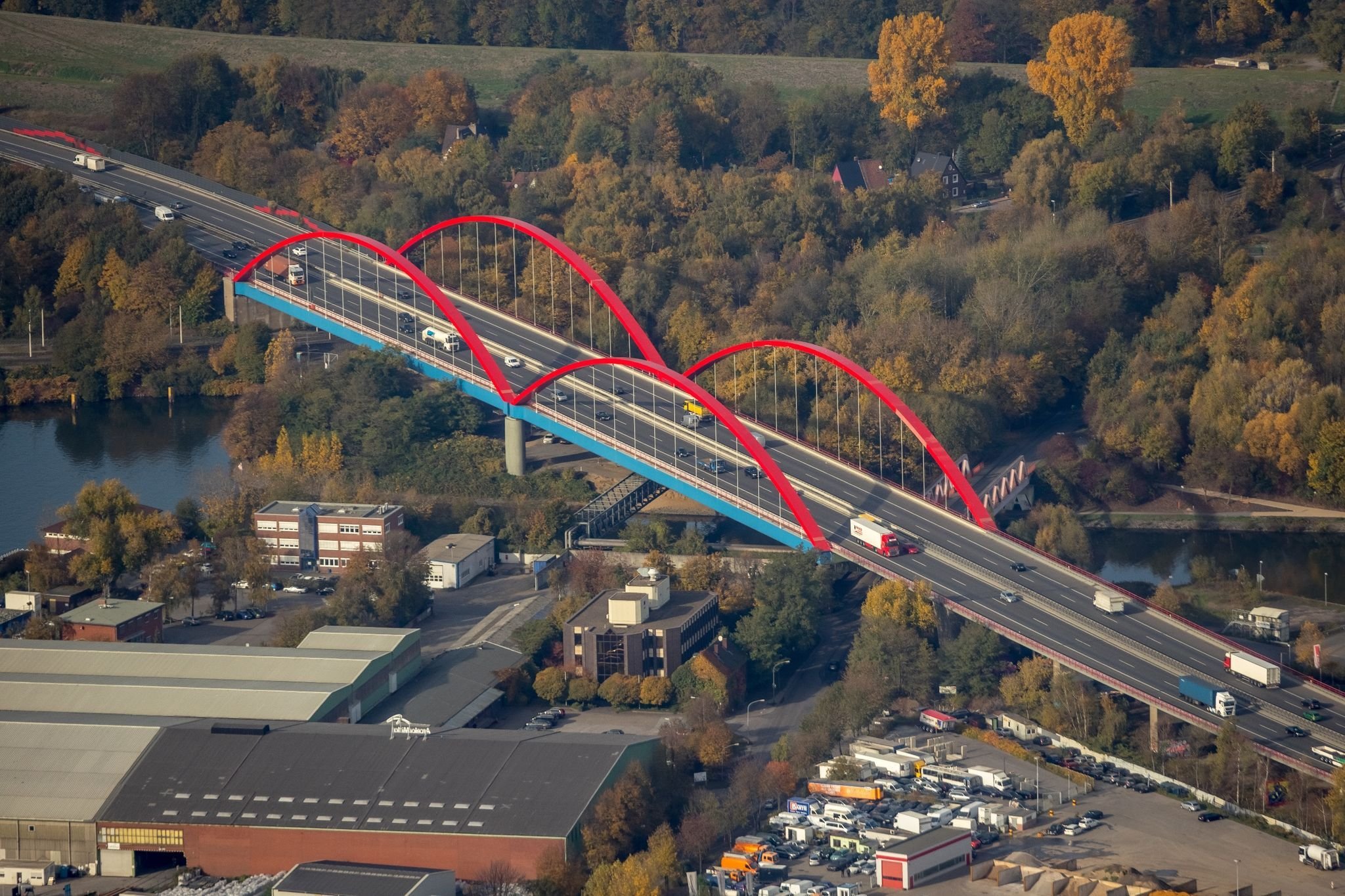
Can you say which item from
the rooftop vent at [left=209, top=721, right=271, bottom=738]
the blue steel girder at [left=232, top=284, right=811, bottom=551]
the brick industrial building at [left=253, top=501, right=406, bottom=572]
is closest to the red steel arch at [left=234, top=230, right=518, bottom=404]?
the blue steel girder at [left=232, top=284, right=811, bottom=551]

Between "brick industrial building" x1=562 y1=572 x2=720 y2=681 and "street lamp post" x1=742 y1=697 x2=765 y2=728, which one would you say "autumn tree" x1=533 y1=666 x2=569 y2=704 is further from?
"street lamp post" x1=742 y1=697 x2=765 y2=728

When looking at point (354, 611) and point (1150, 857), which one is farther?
point (354, 611)

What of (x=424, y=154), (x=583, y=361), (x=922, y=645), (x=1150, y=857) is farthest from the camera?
(x=424, y=154)

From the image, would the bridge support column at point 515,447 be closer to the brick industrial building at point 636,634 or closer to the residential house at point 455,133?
the brick industrial building at point 636,634

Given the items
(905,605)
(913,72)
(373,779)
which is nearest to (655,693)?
(905,605)

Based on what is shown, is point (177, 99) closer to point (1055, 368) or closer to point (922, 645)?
point (1055, 368)

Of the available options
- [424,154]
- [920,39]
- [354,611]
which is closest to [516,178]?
[424,154]

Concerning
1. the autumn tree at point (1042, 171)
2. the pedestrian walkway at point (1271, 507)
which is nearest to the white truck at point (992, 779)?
the pedestrian walkway at point (1271, 507)
